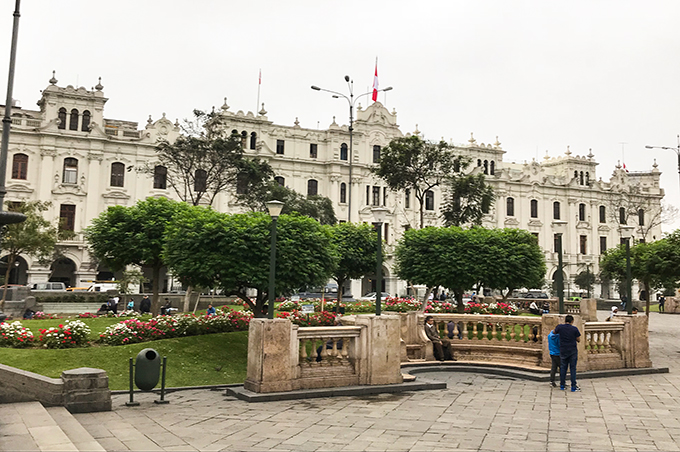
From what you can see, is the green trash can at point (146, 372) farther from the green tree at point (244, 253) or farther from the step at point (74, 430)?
the green tree at point (244, 253)

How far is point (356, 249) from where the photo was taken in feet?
91.0

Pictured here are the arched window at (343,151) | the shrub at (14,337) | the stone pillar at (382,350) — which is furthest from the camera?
the arched window at (343,151)

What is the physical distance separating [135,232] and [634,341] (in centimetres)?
1873

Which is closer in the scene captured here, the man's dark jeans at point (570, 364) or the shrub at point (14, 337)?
the man's dark jeans at point (570, 364)

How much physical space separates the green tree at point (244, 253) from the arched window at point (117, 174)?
108ft

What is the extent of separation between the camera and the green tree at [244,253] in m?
16.5

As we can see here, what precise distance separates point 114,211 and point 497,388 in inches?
705

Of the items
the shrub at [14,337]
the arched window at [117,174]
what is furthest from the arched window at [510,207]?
the shrub at [14,337]

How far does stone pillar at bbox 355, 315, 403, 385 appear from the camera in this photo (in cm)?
1209

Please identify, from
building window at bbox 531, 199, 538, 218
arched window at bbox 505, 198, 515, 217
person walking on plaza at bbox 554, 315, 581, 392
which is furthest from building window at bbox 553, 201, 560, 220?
person walking on plaza at bbox 554, 315, 581, 392

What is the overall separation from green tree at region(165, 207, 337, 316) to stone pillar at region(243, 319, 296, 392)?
515 centimetres

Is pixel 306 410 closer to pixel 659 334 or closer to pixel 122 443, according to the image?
pixel 122 443

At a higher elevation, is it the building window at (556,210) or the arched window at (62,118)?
the arched window at (62,118)

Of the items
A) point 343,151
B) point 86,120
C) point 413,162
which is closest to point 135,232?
point 413,162
